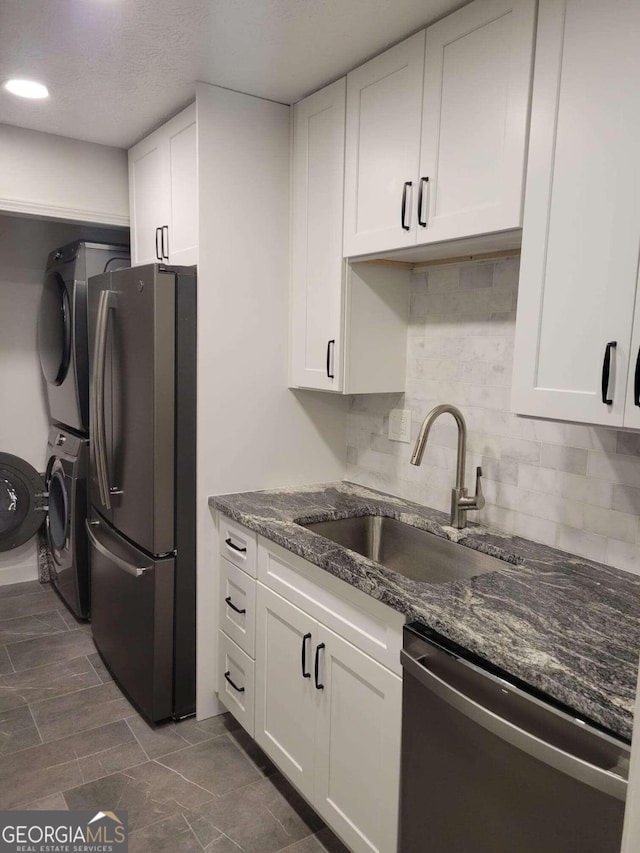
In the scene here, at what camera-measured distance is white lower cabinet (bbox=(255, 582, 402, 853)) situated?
5.04ft

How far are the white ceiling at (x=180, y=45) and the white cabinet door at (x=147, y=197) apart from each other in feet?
0.68

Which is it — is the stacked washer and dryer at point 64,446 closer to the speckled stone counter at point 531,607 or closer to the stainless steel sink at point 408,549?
the speckled stone counter at point 531,607

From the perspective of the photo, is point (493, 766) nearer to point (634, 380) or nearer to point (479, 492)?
point (634, 380)

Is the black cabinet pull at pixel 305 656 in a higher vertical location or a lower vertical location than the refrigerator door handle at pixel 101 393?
lower

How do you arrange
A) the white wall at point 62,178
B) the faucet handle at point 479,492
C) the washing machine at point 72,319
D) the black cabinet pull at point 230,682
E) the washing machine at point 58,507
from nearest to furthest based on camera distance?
the faucet handle at point 479,492, the black cabinet pull at point 230,682, the white wall at point 62,178, the washing machine at point 72,319, the washing machine at point 58,507

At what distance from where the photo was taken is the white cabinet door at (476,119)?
152 cm

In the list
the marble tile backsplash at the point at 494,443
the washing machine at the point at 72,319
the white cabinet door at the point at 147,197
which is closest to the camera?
the marble tile backsplash at the point at 494,443

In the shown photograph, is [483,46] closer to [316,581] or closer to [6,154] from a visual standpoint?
[316,581]

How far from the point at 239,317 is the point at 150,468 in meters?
0.67

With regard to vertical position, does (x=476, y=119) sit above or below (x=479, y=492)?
above

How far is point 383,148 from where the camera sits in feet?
6.43

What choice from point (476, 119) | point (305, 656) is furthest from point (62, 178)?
point (305, 656)

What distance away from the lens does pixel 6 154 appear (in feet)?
9.10

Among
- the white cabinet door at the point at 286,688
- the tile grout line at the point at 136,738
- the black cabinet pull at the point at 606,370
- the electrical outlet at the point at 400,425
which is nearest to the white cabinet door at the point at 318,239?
the electrical outlet at the point at 400,425
